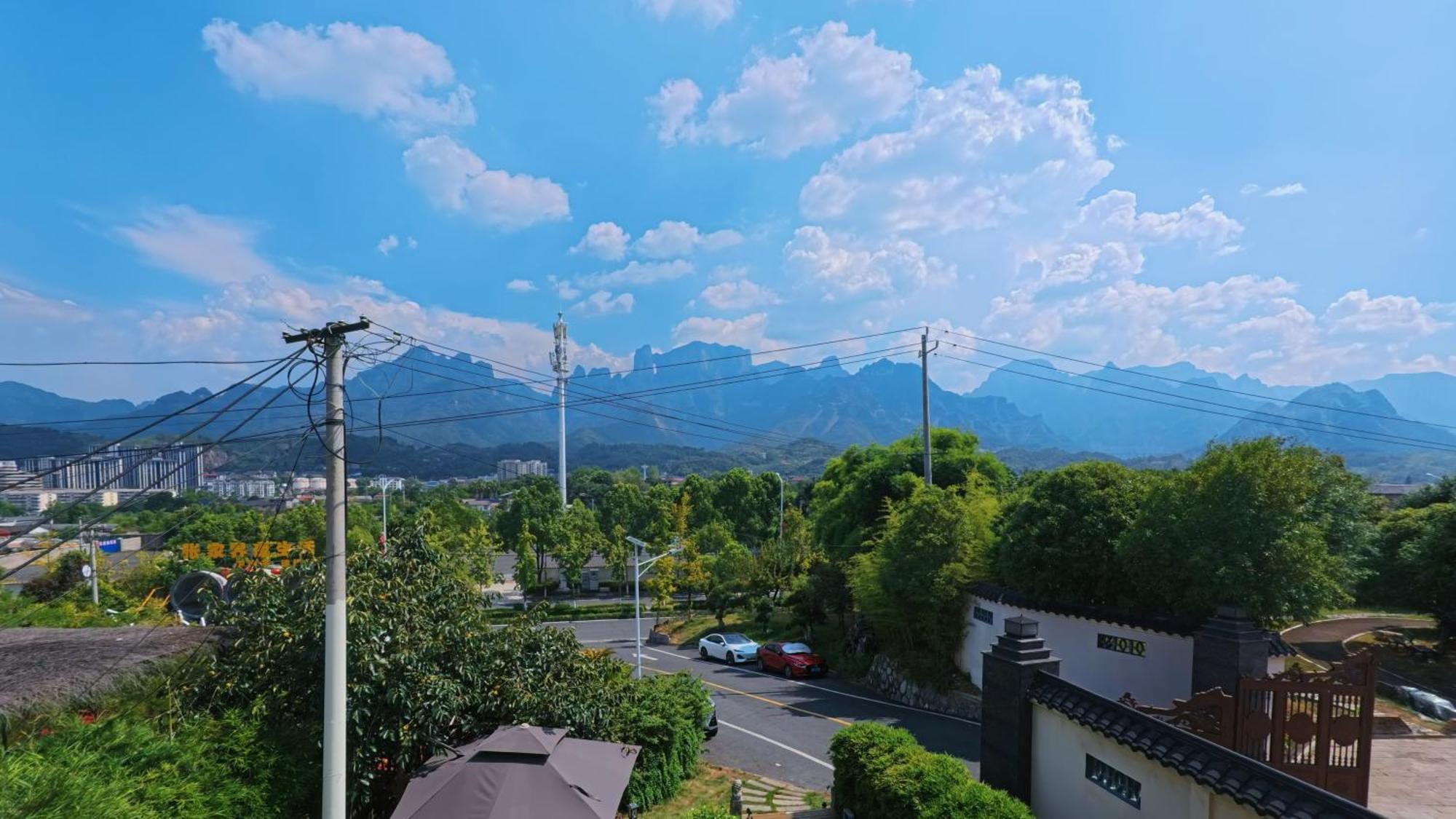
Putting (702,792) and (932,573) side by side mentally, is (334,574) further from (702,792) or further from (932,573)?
(932,573)

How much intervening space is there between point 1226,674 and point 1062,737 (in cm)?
406

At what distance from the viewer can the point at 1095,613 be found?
13.0m

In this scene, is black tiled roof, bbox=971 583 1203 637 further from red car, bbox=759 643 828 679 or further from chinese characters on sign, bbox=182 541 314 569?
chinese characters on sign, bbox=182 541 314 569

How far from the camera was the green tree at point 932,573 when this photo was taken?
A: 1673 cm

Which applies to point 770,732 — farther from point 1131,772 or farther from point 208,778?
point 208,778

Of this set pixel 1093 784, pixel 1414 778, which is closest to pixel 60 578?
pixel 1093 784

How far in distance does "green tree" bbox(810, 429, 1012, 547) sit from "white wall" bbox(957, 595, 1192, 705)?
809 centimetres

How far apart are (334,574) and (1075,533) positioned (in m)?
13.6

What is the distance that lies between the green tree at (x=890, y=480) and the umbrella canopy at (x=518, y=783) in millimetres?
15652

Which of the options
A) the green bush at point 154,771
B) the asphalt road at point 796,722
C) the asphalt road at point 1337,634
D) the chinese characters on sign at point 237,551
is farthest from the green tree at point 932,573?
the chinese characters on sign at point 237,551

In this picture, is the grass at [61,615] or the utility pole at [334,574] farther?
the grass at [61,615]

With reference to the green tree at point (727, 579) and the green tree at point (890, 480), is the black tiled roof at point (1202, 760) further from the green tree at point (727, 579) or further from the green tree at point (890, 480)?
Answer: the green tree at point (727, 579)

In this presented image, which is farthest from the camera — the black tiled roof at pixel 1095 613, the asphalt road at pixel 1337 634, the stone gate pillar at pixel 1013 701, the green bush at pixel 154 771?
the asphalt road at pixel 1337 634

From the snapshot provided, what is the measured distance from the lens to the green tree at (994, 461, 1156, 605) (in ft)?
45.2
